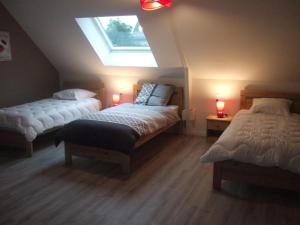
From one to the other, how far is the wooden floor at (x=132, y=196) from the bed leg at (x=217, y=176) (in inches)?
3.1

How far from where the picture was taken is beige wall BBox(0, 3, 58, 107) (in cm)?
484

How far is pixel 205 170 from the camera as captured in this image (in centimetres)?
347

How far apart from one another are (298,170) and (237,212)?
2.03 feet

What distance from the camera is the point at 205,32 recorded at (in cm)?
389

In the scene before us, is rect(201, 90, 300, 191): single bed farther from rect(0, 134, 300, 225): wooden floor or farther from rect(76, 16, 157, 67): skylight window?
rect(76, 16, 157, 67): skylight window

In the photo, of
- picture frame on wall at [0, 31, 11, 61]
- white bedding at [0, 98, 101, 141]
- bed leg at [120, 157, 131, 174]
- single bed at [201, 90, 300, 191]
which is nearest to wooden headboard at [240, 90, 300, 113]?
single bed at [201, 90, 300, 191]

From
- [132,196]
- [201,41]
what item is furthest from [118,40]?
[132,196]

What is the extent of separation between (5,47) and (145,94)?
2.33 meters

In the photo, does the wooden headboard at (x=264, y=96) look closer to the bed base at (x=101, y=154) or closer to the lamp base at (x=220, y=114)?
the lamp base at (x=220, y=114)

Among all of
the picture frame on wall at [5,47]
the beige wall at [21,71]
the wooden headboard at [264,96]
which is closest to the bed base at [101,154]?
the wooden headboard at [264,96]

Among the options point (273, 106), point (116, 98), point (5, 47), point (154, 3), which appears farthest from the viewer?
point (116, 98)

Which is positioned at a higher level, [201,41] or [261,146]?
[201,41]

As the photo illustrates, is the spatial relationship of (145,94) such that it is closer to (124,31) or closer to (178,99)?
(178,99)

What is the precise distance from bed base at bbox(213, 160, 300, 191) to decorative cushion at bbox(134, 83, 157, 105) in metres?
2.09
